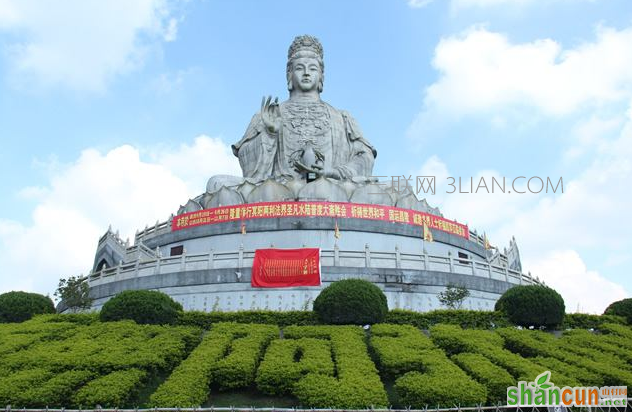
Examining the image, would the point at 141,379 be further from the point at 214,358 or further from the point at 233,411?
the point at 233,411

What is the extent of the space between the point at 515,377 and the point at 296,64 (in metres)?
21.4

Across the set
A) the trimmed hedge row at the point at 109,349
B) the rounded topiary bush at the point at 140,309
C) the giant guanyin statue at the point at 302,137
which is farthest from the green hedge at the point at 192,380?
the giant guanyin statue at the point at 302,137

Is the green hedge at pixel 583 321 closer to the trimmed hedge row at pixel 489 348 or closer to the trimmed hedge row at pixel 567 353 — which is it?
the trimmed hedge row at pixel 567 353

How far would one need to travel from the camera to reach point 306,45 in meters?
28.5

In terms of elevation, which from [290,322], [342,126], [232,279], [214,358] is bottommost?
[214,358]

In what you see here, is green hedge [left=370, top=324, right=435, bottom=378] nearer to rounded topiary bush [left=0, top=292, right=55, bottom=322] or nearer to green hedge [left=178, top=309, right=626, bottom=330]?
green hedge [left=178, top=309, right=626, bottom=330]

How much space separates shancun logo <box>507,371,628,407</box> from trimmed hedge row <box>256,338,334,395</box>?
8.79 feet

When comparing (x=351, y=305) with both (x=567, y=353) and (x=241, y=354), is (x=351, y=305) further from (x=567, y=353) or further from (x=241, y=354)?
(x=567, y=353)

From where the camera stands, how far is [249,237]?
20094 mm

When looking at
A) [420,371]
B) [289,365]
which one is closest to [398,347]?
[420,371]

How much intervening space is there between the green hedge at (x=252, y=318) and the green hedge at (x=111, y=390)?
12.6ft

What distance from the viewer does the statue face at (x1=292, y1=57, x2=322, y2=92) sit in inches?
1096

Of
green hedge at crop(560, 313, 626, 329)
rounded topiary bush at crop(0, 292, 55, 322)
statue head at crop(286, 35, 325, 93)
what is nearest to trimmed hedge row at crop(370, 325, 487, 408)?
green hedge at crop(560, 313, 626, 329)

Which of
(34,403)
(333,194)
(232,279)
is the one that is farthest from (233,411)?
(333,194)
